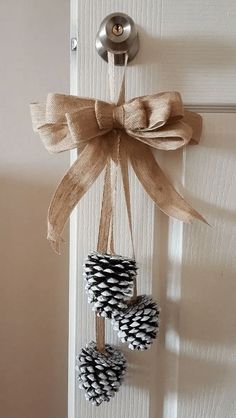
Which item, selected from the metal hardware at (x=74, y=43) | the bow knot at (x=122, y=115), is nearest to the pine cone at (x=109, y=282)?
the bow knot at (x=122, y=115)

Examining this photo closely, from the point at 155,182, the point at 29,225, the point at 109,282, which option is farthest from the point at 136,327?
the point at 29,225

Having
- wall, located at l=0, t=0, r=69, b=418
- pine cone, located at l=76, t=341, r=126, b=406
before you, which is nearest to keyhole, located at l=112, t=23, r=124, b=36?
wall, located at l=0, t=0, r=69, b=418

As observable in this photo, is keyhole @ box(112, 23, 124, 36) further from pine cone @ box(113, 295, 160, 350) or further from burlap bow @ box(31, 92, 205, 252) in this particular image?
pine cone @ box(113, 295, 160, 350)

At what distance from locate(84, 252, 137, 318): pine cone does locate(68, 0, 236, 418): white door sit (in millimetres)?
57

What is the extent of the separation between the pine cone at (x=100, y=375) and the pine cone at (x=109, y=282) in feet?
0.23

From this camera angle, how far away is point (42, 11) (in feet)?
2.09

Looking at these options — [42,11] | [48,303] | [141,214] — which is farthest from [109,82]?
[48,303]

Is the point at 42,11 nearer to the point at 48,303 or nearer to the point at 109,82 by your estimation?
the point at 109,82

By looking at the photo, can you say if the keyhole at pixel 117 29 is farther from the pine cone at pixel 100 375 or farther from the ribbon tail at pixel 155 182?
the pine cone at pixel 100 375

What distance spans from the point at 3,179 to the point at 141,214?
300 millimetres

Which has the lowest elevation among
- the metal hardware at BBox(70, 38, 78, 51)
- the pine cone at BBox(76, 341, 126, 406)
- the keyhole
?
the pine cone at BBox(76, 341, 126, 406)

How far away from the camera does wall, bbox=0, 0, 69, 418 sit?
64cm

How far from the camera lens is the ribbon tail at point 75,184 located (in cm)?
43

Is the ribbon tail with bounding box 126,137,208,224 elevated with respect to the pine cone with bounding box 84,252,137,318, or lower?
elevated
